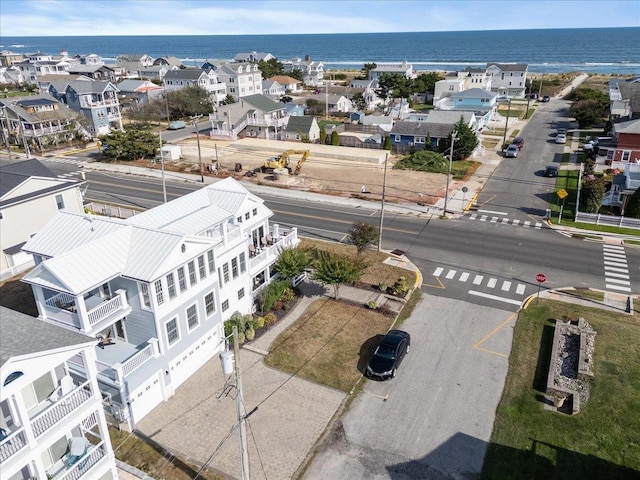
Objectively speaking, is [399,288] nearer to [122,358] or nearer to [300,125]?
[122,358]

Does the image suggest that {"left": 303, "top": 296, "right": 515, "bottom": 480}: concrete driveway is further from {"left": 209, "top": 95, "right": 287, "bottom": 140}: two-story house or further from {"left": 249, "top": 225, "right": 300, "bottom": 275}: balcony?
{"left": 209, "top": 95, "right": 287, "bottom": 140}: two-story house

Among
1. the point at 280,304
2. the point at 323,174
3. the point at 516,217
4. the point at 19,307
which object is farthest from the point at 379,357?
the point at 323,174

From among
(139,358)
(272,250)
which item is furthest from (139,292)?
(272,250)

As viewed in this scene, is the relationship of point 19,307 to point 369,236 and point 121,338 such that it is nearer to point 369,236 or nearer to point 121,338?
point 121,338

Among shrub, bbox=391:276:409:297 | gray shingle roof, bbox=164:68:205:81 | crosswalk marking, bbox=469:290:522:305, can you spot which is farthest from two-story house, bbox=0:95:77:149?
crosswalk marking, bbox=469:290:522:305

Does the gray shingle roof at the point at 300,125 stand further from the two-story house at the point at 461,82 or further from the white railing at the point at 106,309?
the white railing at the point at 106,309

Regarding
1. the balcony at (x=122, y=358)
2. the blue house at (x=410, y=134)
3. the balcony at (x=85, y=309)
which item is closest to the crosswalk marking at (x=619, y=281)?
the balcony at (x=122, y=358)
